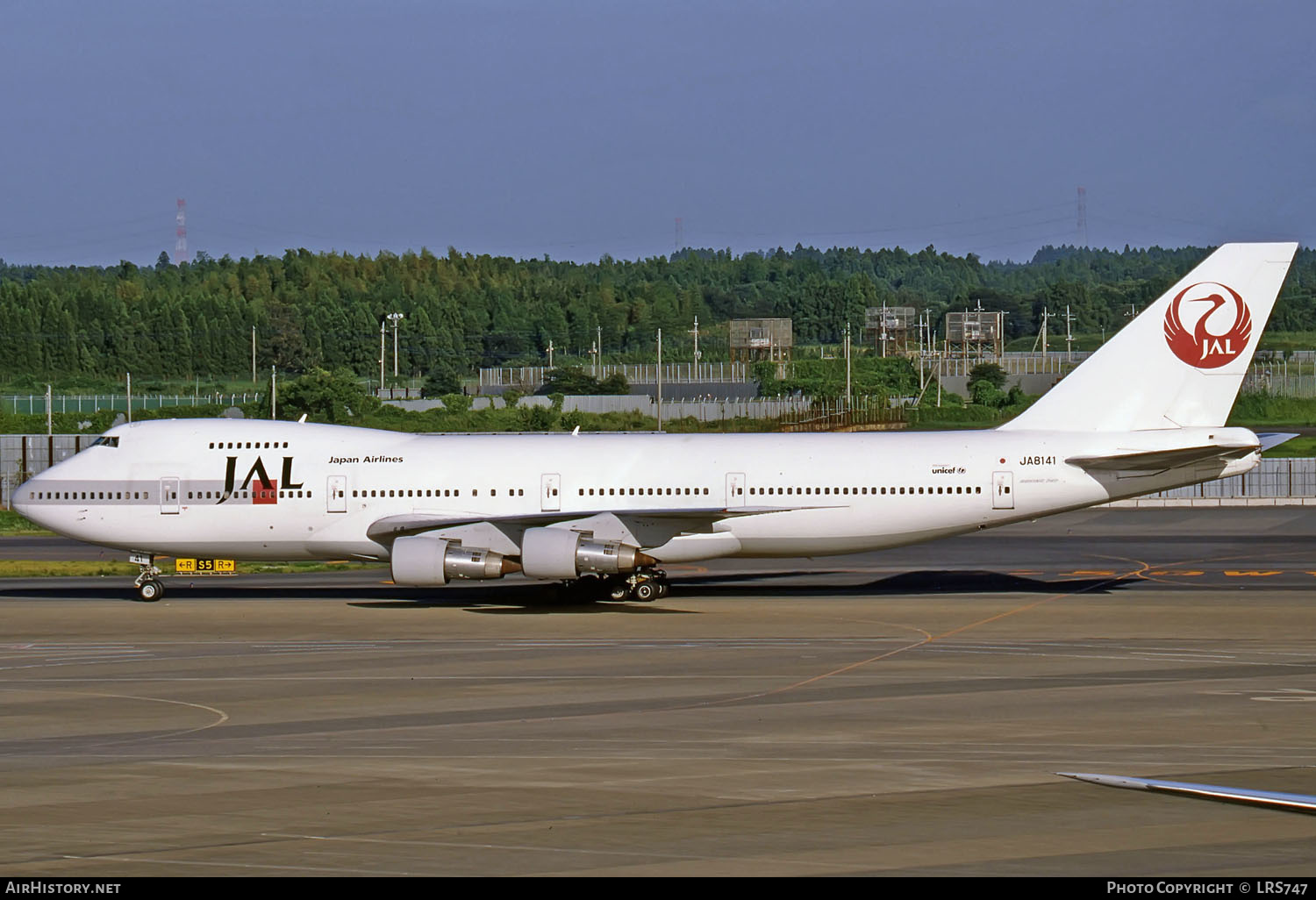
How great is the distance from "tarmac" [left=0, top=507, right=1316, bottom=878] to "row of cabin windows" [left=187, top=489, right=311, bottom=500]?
2707mm

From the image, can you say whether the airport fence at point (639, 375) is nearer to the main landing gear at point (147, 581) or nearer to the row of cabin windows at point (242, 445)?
the main landing gear at point (147, 581)

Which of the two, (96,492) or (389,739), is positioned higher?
(96,492)

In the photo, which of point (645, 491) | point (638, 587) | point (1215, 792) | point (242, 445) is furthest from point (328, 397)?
point (1215, 792)

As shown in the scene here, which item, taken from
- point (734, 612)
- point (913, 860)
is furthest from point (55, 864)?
point (734, 612)

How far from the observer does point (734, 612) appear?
34.4 m

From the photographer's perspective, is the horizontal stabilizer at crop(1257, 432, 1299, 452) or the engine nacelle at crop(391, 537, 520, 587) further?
the horizontal stabilizer at crop(1257, 432, 1299, 452)

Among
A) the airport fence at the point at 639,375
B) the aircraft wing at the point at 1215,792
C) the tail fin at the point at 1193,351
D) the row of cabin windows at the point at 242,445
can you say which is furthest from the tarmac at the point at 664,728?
the airport fence at the point at 639,375

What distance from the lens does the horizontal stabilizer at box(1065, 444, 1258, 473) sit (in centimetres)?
3441

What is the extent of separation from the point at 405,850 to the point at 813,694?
1035cm

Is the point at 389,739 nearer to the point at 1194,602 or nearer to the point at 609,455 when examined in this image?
the point at 609,455

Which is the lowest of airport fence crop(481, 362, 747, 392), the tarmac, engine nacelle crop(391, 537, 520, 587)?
the tarmac

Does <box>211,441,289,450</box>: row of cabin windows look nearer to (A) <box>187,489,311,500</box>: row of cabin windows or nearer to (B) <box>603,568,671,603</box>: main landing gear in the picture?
(A) <box>187,489,311,500</box>: row of cabin windows

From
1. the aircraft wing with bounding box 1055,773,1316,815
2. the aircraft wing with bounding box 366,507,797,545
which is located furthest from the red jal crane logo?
the aircraft wing with bounding box 1055,773,1316,815

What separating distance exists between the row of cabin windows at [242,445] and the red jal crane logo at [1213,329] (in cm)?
2261
